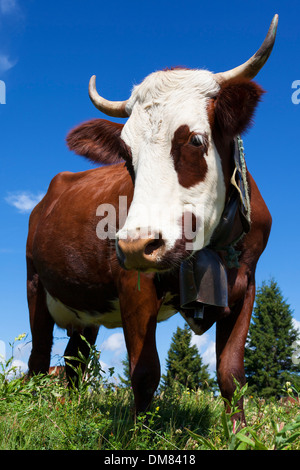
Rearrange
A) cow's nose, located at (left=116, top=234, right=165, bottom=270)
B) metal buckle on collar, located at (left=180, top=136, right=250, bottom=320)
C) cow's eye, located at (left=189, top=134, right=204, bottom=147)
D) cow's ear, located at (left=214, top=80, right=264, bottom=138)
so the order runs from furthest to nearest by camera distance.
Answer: metal buckle on collar, located at (left=180, top=136, right=250, bottom=320) → cow's ear, located at (left=214, top=80, right=264, bottom=138) → cow's eye, located at (left=189, top=134, right=204, bottom=147) → cow's nose, located at (left=116, top=234, right=165, bottom=270)

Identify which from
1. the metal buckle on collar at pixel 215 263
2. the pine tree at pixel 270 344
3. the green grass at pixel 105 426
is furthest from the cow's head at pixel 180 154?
the pine tree at pixel 270 344

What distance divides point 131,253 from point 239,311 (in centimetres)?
175

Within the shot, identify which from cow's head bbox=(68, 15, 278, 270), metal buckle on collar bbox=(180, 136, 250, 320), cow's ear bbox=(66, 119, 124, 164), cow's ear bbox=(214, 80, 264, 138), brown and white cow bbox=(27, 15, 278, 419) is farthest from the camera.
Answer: cow's ear bbox=(66, 119, 124, 164)

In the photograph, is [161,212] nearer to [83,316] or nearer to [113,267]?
[113,267]

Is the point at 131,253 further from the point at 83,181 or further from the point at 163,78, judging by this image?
the point at 83,181

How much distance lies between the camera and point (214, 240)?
393cm

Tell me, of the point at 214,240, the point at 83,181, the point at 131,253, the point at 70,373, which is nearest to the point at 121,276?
the point at 214,240

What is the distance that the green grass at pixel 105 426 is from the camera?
2539 millimetres

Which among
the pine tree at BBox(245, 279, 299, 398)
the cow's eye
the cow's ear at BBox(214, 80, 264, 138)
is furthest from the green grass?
the pine tree at BBox(245, 279, 299, 398)

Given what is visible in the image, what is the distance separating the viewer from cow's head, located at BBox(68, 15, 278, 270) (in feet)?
10.1

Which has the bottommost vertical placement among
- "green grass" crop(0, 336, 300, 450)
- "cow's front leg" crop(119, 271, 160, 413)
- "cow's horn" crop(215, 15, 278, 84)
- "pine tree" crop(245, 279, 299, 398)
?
"green grass" crop(0, 336, 300, 450)

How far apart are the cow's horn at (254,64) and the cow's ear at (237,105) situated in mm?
144

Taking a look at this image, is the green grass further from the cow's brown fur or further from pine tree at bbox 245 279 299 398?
pine tree at bbox 245 279 299 398

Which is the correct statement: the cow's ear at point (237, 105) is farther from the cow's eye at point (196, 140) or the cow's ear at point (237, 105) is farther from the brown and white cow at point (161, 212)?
the cow's eye at point (196, 140)
